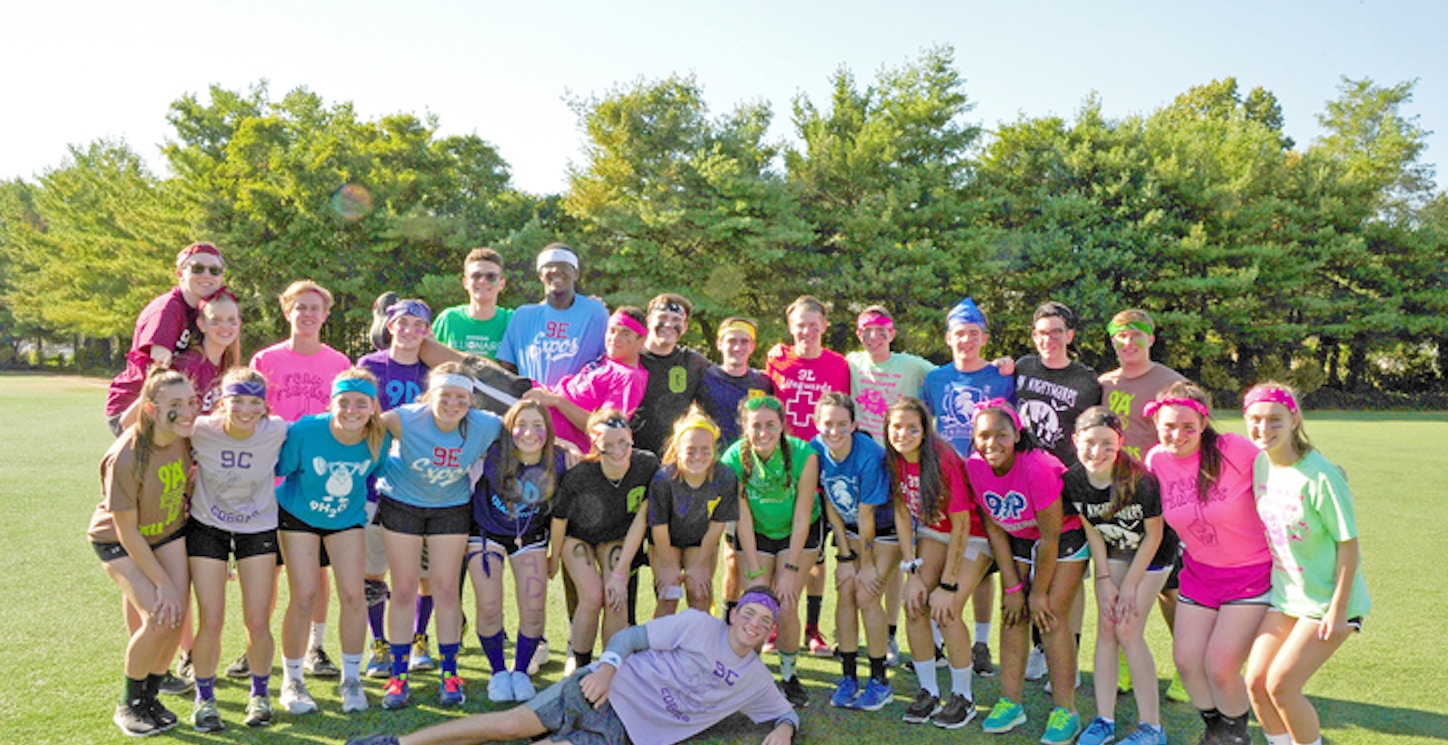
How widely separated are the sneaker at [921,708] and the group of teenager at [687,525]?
15 millimetres

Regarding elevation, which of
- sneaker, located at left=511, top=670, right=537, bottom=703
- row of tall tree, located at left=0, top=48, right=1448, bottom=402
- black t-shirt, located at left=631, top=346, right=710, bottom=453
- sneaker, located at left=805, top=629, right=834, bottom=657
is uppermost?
row of tall tree, located at left=0, top=48, right=1448, bottom=402

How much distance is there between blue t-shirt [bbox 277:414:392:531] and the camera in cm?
447

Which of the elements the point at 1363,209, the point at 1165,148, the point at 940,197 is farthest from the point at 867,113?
the point at 1363,209

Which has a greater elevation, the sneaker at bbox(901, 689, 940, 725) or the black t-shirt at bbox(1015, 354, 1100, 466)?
the black t-shirt at bbox(1015, 354, 1100, 466)

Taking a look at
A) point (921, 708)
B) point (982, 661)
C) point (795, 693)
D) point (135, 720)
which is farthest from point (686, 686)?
point (135, 720)

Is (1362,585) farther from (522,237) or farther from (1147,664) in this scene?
(522,237)

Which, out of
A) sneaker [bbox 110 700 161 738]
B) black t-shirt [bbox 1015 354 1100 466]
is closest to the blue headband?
black t-shirt [bbox 1015 354 1100 466]

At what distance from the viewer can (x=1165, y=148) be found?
35.3 meters

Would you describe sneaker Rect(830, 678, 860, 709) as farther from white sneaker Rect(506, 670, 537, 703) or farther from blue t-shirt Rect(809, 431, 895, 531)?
white sneaker Rect(506, 670, 537, 703)

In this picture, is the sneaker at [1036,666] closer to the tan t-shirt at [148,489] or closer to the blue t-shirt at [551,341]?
the blue t-shirt at [551,341]

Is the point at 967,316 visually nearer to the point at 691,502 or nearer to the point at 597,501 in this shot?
the point at 691,502

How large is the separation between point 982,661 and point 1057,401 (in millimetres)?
1616

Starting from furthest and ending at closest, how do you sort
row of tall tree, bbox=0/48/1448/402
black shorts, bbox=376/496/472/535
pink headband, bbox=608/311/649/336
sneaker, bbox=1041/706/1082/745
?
row of tall tree, bbox=0/48/1448/402, pink headband, bbox=608/311/649/336, black shorts, bbox=376/496/472/535, sneaker, bbox=1041/706/1082/745

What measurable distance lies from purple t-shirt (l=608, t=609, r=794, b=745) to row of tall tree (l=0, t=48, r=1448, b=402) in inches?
1020
